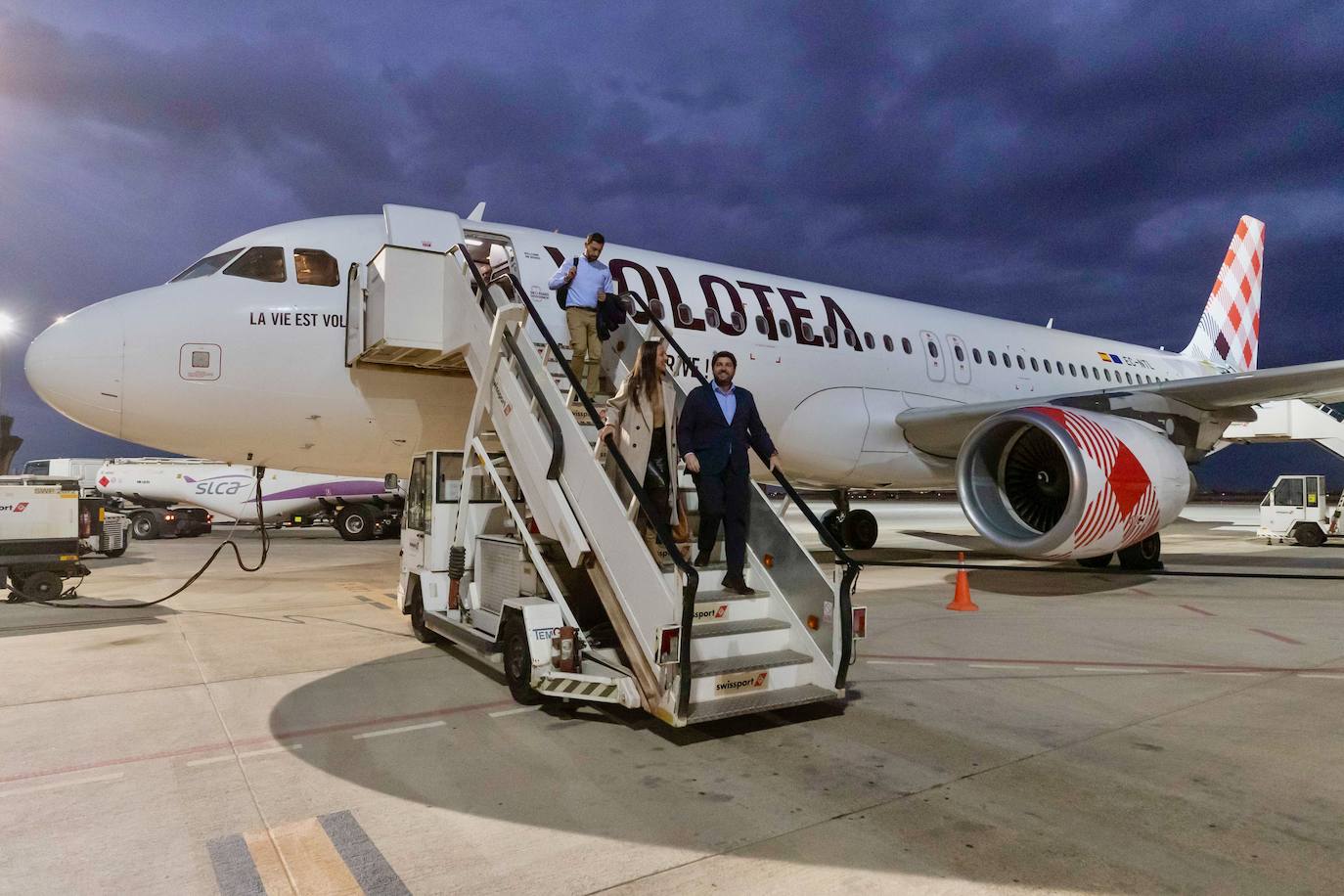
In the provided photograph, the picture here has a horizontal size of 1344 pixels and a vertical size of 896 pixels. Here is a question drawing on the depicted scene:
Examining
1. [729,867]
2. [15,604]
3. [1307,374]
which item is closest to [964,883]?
[729,867]

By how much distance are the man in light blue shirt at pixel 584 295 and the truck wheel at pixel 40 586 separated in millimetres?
6558

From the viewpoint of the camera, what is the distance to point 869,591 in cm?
927

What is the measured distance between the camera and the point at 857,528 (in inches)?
549

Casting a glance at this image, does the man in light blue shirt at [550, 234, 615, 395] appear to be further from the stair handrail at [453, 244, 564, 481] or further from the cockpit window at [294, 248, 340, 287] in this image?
the cockpit window at [294, 248, 340, 287]

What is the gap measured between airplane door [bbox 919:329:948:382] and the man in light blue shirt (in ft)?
20.6

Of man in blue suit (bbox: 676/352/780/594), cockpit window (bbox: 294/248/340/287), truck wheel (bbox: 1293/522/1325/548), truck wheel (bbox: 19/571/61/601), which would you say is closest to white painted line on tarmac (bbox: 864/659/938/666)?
man in blue suit (bbox: 676/352/780/594)

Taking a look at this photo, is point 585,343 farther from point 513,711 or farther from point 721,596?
point 513,711

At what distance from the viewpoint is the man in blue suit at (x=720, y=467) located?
15.5 feet

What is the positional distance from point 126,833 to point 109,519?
12.4 metres

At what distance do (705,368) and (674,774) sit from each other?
5634 millimetres

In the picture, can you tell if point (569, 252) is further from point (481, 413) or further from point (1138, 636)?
point (1138, 636)

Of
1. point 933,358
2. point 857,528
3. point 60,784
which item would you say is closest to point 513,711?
point 60,784

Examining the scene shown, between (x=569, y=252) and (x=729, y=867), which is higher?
(x=569, y=252)

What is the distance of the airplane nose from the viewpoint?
21.5 feet
